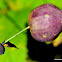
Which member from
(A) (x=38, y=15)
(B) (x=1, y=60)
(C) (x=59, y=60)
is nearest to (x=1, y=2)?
(B) (x=1, y=60)

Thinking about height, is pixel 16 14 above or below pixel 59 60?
above

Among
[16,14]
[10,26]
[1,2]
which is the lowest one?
[10,26]

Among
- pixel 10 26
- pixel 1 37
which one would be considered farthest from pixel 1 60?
pixel 10 26

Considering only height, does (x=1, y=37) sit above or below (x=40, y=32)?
above

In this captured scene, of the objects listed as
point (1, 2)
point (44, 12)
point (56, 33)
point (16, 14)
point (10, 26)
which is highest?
point (1, 2)

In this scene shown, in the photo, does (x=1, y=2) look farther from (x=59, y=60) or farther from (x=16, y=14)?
(x=59, y=60)

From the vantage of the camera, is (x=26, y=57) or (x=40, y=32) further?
(x=26, y=57)

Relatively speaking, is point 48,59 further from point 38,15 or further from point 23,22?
point 38,15

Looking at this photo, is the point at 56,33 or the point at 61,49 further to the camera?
the point at 61,49
